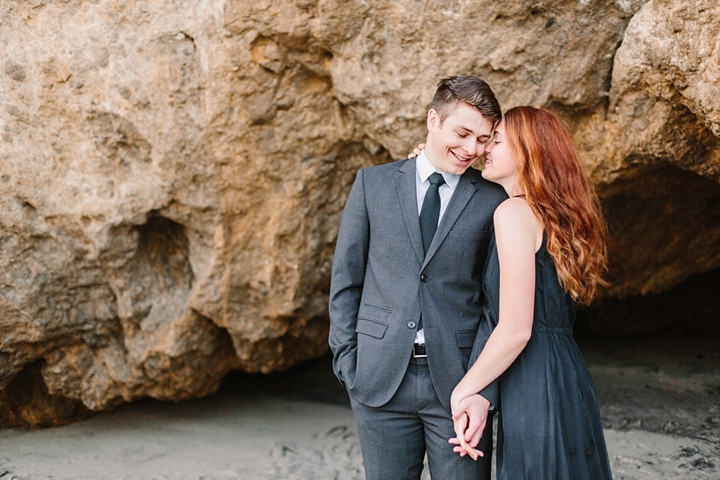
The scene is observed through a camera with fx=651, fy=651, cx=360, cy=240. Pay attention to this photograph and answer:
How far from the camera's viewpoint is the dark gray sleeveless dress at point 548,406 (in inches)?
82.4

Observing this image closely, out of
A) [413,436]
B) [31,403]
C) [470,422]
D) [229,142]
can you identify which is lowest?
[31,403]

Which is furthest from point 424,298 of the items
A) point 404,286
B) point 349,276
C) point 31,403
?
point 31,403

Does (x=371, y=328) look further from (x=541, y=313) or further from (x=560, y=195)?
(x=560, y=195)

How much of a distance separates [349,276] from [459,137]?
67 cm

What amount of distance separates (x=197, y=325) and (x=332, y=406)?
1.28 m

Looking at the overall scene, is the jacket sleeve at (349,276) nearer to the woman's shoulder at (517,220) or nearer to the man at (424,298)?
the man at (424,298)

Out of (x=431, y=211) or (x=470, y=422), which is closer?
(x=470, y=422)

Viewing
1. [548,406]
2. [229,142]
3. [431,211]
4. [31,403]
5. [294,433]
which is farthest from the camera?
[294,433]

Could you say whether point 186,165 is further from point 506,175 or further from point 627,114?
point 627,114

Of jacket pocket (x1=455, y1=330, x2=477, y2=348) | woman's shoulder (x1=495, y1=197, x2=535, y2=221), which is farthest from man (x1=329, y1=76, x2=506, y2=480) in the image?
woman's shoulder (x1=495, y1=197, x2=535, y2=221)

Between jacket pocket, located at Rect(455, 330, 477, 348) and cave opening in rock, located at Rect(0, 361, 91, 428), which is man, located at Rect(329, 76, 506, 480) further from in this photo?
cave opening in rock, located at Rect(0, 361, 91, 428)

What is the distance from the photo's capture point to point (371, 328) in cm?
242

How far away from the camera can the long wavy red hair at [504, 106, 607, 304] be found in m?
2.15

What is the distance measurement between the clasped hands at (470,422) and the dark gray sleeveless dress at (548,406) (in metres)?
0.08
